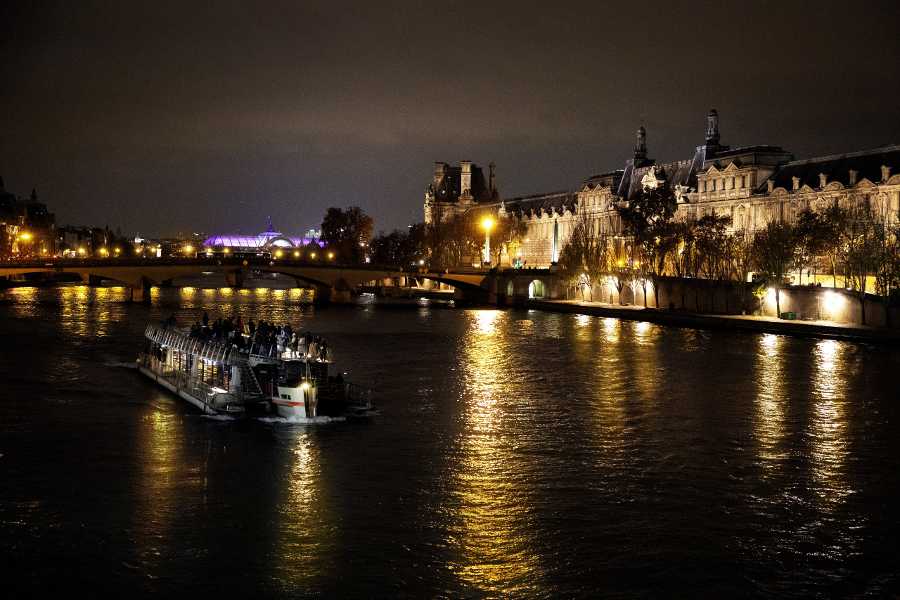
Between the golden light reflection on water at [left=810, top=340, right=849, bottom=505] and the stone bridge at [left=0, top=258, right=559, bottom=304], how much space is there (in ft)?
204

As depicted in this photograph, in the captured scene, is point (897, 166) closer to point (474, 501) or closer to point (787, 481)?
point (787, 481)

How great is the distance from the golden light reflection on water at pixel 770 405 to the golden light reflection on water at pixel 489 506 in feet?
26.9

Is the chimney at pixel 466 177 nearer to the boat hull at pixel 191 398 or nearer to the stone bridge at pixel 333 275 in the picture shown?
the stone bridge at pixel 333 275

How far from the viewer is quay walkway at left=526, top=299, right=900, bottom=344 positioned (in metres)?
65.8

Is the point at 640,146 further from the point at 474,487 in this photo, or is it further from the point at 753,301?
the point at 474,487

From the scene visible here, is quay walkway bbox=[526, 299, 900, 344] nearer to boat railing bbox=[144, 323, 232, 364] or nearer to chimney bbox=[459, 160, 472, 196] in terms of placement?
boat railing bbox=[144, 323, 232, 364]

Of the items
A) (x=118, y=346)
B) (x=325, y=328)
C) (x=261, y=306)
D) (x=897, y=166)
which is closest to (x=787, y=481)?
(x=118, y=346)

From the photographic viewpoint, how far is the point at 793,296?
78.2 meters

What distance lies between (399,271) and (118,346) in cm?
6318

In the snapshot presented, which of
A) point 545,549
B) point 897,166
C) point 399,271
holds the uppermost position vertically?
point 897,166

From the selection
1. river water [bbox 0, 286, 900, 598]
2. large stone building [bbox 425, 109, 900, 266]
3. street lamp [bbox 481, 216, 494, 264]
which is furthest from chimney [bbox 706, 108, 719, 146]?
river water [bbox 0, 286, 900, 598]

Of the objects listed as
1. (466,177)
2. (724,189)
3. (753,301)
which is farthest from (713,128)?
(466,177)

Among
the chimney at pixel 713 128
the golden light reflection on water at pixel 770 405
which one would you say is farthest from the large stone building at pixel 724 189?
the golden light reflection on water at pixel 770 405

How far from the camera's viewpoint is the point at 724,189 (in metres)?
116
